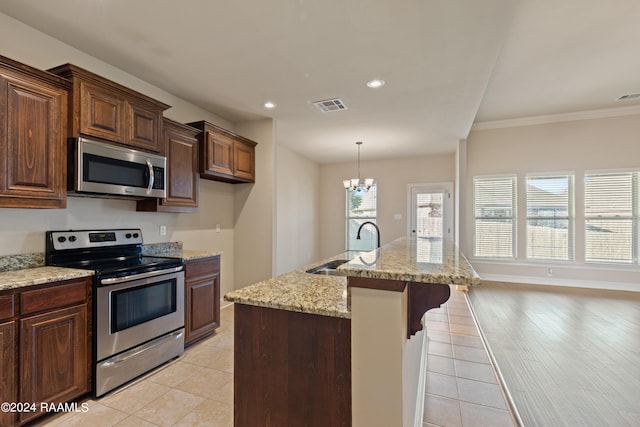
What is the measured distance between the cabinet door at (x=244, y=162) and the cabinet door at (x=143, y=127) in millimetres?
1062

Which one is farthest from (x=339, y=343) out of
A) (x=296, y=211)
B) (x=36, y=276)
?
(x=296, y=211)

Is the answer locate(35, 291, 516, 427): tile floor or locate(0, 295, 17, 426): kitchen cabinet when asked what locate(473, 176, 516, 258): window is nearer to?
locate(35, 291, 516, 427): tile floor

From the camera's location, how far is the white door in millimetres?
6438

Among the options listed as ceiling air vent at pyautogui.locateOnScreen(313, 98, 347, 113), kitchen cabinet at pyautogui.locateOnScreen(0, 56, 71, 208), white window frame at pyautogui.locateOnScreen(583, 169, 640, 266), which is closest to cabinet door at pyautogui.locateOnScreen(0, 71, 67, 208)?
kitchen cabinet at pyautogui.locateOnScreen(0, 56, 71, 208)

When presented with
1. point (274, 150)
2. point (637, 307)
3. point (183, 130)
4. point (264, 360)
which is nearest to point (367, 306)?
point (264, 360)

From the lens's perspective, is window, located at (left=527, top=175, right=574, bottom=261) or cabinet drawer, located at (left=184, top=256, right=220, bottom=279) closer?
cabinet drawer, located at (left=184, top=256, right=220, bottom=279)

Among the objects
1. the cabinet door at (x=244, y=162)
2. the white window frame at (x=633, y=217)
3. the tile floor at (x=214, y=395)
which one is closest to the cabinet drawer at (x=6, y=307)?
the tile floor at (x=214, y=395)

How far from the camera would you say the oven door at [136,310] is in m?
2.07

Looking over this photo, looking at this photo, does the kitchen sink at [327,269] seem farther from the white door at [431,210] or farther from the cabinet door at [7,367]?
the white door at [431,210]

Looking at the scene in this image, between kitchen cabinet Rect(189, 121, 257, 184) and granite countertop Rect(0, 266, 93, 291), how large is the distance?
64.5 inches

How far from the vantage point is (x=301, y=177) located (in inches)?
259

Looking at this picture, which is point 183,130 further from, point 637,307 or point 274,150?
point 637,307

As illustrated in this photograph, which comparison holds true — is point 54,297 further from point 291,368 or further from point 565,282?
point 565,282

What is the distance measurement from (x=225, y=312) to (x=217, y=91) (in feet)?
9.09
